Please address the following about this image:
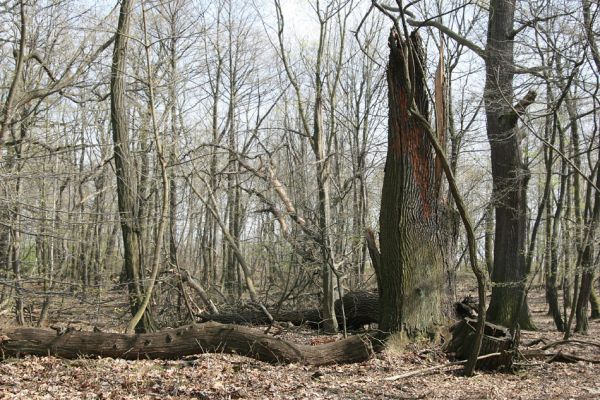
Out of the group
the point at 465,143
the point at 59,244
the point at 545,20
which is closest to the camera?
the point at 545,20

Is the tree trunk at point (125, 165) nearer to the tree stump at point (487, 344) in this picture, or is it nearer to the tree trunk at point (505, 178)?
the tree stump at point (487, 344)

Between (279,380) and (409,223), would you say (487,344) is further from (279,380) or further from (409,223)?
(279,380)

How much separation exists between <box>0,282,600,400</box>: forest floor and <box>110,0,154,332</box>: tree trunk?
2831 millimetres

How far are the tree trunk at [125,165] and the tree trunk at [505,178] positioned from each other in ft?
21.7

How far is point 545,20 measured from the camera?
949 cm

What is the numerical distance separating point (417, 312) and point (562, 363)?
6.56 ft

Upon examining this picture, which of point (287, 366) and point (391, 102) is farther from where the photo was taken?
point (391, 102)

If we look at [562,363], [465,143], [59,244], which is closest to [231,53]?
[465,143]

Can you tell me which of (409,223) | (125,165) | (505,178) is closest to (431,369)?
(409,223)

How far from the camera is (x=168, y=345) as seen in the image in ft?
22.5

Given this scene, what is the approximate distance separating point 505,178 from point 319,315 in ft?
14.8

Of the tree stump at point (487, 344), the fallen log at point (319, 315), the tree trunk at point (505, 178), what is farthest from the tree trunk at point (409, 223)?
the tree trunk at point (505, 178)

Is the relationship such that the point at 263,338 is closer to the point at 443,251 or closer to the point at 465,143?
the point at 443,251

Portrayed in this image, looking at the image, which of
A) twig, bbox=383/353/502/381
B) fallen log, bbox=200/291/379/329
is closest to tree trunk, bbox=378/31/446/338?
twig, bbox=383/353/502/381
